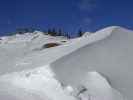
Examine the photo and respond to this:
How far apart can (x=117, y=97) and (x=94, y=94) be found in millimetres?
327

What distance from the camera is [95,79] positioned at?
12.9 feet

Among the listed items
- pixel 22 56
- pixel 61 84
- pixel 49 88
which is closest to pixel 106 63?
pixel 61 84

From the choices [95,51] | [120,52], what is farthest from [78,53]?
[120,52]

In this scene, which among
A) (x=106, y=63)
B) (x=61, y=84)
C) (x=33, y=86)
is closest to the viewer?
(x=61, y=84)

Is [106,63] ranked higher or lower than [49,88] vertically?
higher

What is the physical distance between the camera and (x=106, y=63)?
4.57 metres

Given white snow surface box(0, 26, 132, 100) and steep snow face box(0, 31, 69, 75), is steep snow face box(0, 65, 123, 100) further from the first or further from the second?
steep snow face box(0, 31, 69, 75)

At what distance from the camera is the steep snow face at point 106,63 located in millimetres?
4008

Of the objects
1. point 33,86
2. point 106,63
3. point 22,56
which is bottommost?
point 22,56

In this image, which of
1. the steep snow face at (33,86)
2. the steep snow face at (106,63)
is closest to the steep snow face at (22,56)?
the steep snow face at (33,86)

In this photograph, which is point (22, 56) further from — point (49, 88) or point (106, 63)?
point (49, 88)

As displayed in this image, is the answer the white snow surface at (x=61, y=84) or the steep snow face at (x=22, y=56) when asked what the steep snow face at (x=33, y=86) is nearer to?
the white snow surface at (x=61, y=84)

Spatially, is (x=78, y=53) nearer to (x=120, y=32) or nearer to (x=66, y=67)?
(x=66, y=67)

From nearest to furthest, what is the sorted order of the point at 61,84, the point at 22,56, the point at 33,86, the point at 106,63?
1. the point at 61,84
2. the point at 33,86
3. the point at 106,63
4. the point at 22,56
